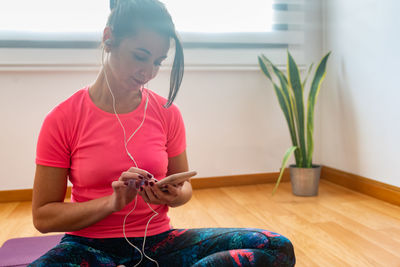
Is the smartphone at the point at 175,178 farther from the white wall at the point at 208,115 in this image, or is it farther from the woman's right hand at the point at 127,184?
the white wall at the point at 208,115

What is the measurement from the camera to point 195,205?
2197 mm

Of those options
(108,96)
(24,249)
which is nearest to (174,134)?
(108,96)

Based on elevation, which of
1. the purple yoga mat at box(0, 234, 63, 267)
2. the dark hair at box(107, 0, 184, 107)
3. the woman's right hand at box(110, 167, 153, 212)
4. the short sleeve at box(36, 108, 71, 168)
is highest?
the dark hair at box(107, 0, 184, 107)

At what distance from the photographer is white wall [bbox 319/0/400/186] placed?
2.05 meters

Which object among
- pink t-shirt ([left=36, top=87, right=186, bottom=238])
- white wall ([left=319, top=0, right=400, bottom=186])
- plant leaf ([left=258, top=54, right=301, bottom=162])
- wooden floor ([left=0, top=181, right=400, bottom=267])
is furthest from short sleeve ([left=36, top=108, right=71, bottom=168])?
white wall ([left=319, top=0, right=400, bottom=186])

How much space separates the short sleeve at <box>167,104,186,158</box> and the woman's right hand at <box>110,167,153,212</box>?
30 centimetres

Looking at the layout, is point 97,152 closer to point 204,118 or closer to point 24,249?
point 24,249

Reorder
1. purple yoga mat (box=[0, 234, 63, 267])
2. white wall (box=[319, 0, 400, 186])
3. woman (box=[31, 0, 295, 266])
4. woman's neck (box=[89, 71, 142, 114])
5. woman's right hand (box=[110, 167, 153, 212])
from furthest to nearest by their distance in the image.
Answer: white wall (box=[319, 0, 400, 186])
purple yoga mat (box=[0, 234, 63, 267])
woman's neck (box=[89, 71, 142, 114])
woman (box=[31, 0, 295, 266])
woman's right hand (box=[110, 167, 153, 212])

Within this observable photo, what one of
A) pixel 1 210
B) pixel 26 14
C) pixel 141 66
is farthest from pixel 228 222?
pixel 26 14

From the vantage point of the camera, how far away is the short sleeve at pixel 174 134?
1.11 metres

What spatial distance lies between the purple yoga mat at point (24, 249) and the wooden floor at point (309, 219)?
145mm

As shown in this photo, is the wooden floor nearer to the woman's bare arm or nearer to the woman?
the woman

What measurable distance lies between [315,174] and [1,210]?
1859 millimetres

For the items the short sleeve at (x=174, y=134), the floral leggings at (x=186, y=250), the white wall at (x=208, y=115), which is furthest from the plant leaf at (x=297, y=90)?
the floral leggings at (x=186, y=250)
